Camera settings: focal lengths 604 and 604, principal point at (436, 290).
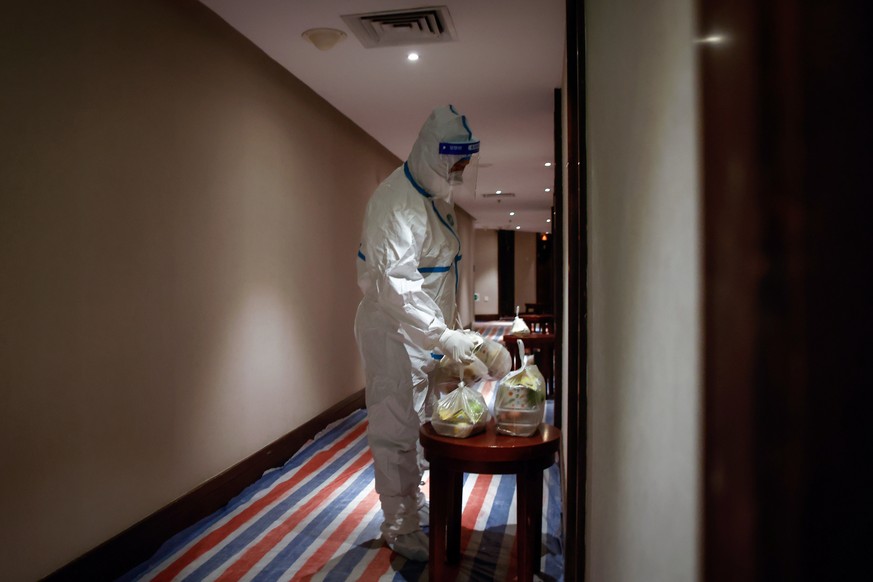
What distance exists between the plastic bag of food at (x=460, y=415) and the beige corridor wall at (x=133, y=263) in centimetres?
123

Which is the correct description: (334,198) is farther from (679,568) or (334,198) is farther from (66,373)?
(679,568)

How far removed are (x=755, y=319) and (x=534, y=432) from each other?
5.38ft

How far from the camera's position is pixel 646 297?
0.67m

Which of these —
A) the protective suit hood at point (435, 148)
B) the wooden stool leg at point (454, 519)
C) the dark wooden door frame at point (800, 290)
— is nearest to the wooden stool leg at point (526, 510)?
the wooden stool leg at point (454, 519)

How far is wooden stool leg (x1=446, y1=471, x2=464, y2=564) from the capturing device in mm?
2170

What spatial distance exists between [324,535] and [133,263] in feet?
4.41

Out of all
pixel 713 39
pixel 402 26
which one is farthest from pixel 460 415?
pixel 402 26

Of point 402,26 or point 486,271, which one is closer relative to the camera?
point 402,26

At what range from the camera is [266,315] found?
3385 millimetres

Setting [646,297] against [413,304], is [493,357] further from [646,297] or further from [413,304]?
[646,297]

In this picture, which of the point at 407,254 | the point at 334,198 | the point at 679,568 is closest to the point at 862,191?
the point at 679,568

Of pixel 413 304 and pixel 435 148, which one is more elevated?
pixel 435 148

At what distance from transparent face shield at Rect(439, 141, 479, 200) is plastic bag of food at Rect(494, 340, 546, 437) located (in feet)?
2.96

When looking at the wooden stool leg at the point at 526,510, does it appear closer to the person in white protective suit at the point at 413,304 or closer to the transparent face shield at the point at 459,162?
the person in white protective suit at the point at 413,304
